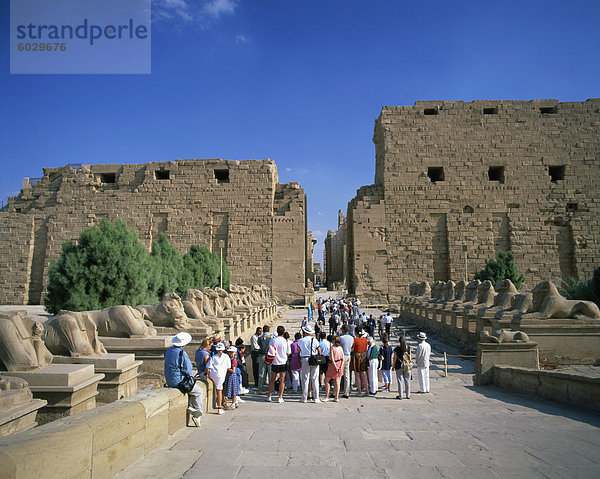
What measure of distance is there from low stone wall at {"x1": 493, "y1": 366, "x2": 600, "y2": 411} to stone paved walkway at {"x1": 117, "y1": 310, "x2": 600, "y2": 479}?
15 centimetres

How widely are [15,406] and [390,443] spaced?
3.13 meters

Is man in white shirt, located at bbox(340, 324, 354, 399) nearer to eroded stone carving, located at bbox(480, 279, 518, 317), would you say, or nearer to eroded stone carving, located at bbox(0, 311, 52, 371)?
eroded stone carving, located at bbox(0, 311, 52, 371)

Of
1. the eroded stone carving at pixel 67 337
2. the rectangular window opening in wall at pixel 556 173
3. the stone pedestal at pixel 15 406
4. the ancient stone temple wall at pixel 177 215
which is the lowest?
the stone pedestal at pixel 15 406

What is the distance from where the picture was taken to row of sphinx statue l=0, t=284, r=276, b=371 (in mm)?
3959

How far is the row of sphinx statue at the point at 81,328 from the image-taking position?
396cm

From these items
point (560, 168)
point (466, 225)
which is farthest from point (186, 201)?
point (560, 168)

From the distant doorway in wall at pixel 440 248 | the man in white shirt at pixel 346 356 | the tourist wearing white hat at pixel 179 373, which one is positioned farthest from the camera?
the distant doorway in wall at pixel 440 248

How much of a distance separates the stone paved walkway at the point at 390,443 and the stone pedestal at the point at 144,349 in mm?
1776

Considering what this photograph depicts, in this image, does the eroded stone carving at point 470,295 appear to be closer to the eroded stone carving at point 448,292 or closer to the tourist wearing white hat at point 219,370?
the eroded stone carving at point 448,292

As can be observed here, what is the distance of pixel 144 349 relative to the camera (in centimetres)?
662

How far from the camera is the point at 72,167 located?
85.4 ft

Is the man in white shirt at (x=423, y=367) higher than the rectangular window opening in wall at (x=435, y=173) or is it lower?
lower

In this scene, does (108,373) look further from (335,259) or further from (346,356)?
(335,259)

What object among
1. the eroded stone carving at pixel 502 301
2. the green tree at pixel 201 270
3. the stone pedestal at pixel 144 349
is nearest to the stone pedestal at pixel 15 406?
the stone pedestal at pixel 144 349
